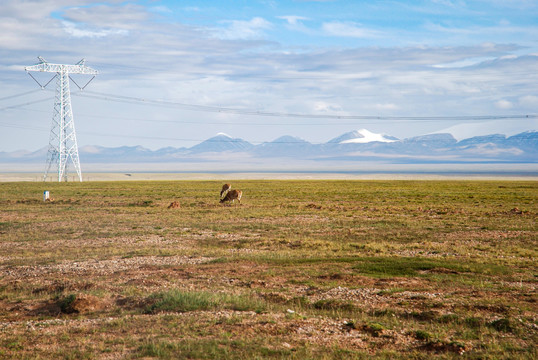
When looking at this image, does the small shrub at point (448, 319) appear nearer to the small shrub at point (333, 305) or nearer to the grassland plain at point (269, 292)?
the grassland plain at point (269, 292)

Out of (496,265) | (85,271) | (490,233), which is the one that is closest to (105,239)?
(85,271)

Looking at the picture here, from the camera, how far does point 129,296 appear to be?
45.3 feet

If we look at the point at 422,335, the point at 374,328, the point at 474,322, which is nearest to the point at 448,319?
the point at 474,322

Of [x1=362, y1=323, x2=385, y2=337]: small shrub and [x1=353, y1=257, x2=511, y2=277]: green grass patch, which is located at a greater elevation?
[x1=362, y1=323, x2=385, y2=337]: small shrub

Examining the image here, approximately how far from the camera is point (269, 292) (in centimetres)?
1458

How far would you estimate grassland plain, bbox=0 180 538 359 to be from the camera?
33.3 feet

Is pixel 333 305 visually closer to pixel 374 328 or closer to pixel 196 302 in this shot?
pixel 374 328

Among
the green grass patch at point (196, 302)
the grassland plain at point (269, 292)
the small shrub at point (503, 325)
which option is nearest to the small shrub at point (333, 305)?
the grassland plain at point (269, 292)

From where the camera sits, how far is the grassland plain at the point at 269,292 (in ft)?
33.3

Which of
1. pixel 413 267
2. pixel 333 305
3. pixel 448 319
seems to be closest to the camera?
pixel 448 319

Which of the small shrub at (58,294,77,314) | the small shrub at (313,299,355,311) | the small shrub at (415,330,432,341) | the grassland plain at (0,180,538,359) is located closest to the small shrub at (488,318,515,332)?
the grassland plain at (0,180,538,359)

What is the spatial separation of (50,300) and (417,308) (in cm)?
875

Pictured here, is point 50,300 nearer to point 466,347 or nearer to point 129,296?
point 129,296

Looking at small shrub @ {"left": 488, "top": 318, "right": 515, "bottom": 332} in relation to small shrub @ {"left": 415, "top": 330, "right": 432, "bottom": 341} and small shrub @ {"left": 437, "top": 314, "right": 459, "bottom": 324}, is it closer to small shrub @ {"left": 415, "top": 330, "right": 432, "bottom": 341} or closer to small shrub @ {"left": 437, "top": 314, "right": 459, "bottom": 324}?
small shrub @ {"left": 437, "top": 314, "right": 459, "bottom": 324}
